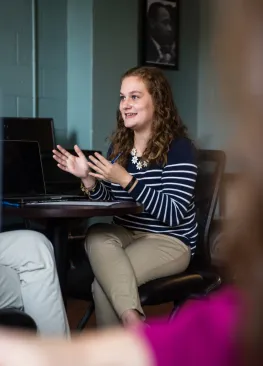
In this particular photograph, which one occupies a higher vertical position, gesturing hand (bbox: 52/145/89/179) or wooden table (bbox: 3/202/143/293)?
gesturing hand (bbox: 52/145/89/179)

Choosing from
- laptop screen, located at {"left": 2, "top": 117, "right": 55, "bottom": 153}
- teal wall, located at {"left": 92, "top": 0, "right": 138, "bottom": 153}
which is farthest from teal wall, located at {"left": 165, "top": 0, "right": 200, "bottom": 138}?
laptop screen, located at {"left": 2, "top": 117, "right": 55, "bottom": 153}

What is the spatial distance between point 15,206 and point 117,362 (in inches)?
65.5

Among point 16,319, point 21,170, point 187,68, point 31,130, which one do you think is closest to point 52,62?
point 31,130

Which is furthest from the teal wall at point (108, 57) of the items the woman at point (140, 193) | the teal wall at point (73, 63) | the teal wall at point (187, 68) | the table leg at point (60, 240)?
the table leg at point (60, 240)

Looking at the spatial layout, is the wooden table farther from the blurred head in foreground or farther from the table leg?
the blurred head in foreground

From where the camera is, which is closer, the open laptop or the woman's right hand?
the woman's right hand

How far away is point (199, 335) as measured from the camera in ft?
1.45

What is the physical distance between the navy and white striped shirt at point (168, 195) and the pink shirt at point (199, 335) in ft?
5.34

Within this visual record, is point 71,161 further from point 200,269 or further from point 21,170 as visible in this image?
point 200,269

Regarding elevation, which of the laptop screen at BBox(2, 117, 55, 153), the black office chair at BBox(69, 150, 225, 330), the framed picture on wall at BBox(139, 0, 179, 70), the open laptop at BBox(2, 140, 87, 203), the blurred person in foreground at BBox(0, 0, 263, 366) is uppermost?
the framed picture on wall at BBox(139, 0, 179, 70)

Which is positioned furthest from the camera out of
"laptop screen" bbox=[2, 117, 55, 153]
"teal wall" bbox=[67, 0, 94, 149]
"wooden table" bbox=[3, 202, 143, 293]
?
"teal wall" bbox=[67, 0, 94, 149]

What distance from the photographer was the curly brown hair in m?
2.28

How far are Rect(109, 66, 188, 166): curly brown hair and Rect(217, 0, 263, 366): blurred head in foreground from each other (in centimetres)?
189

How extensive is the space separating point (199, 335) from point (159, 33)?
160 inches
